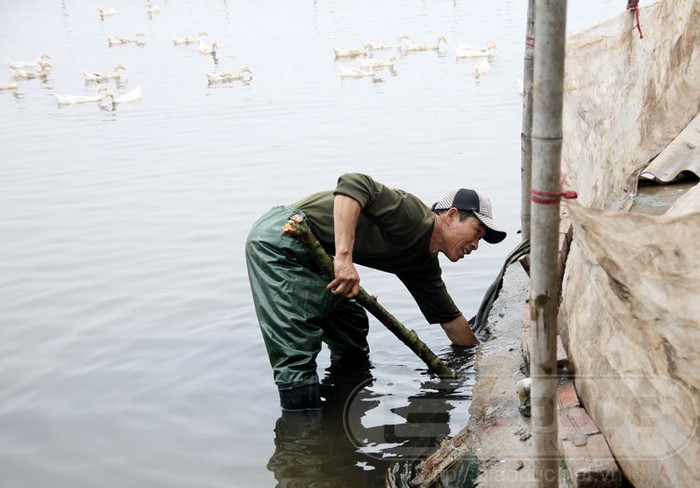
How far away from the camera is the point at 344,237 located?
14.0ft

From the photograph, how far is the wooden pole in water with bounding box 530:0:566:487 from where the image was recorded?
2.27m

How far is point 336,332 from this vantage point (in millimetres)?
5613

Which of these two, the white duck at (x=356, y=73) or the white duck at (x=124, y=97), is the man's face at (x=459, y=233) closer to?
the white duck at (x=124, y=97)

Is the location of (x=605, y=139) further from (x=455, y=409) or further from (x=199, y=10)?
(x=199, y=10)

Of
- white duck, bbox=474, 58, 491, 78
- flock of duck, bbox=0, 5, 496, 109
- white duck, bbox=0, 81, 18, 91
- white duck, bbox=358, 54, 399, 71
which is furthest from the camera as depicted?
white duck, bbox=358, 54, 399, 71

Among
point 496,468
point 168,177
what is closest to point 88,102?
point 168,177

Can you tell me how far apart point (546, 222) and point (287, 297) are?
235 cm

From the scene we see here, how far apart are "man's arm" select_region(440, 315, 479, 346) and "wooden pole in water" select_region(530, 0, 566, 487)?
264cm

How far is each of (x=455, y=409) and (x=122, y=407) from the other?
82.9 inches

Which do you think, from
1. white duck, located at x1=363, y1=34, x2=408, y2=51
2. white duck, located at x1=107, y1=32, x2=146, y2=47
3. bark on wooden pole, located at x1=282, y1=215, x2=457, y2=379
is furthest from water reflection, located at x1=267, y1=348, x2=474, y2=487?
white duck, located at x1=107, y1=32, x2=146, y2=47

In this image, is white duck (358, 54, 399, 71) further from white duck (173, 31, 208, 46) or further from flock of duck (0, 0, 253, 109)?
white duck (173, 31, 208, 46)

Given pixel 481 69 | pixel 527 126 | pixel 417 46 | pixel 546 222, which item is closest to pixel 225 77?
pixel 481 69

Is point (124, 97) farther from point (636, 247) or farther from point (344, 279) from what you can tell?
point (636, 247)

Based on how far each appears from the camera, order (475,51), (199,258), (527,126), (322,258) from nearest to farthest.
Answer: (322,258)
(527,126)
(199,258)
(475,51)
